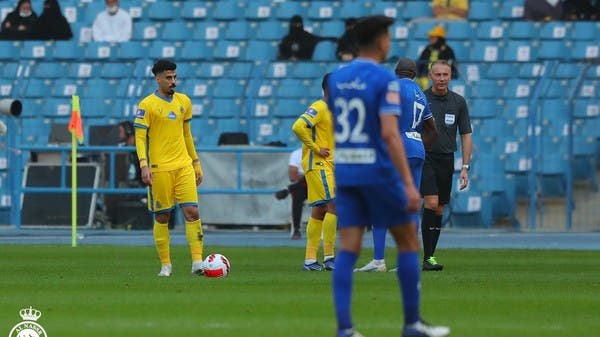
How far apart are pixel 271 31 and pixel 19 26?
552 centimetres

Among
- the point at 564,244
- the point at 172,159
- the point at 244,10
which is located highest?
the point at 244,10

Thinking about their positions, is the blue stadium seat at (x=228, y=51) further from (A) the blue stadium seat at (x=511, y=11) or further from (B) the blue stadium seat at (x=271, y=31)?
(A) the blue stadium seat at (x=511, y=11)

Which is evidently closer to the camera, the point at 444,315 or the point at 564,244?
the point at 444,315

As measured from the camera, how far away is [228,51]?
101 feet

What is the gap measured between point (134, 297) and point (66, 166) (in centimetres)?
1404

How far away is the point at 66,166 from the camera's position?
2612 centimetres

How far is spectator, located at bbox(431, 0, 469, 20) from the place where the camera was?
29.8m

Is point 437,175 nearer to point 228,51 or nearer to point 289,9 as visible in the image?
point 228,51

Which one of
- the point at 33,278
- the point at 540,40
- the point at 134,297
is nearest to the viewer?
the point at 134,297

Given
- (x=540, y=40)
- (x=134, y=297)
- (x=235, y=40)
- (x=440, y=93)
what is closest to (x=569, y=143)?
(x=540, y=40)

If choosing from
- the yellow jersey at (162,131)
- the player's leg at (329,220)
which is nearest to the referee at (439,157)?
the player's leg at (329,220)

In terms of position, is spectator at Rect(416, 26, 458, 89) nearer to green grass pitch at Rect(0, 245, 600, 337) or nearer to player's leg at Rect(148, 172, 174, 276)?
green grass pitch at Rect(0, 245, 600, 337)

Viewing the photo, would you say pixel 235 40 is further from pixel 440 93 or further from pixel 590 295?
pixel 590 295

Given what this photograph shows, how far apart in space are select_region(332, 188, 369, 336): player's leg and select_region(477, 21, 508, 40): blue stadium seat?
67.1 ft
